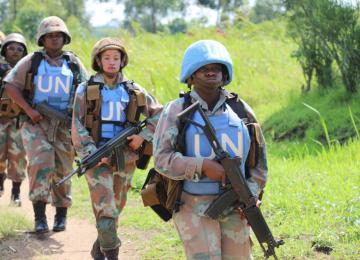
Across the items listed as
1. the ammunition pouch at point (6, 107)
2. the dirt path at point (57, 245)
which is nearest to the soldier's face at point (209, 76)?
the dirt path at point (57, 245)

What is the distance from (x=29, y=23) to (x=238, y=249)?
2537 cm

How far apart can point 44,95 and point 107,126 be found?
1.28 meters

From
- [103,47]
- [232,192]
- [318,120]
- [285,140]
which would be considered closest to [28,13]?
[285,140]

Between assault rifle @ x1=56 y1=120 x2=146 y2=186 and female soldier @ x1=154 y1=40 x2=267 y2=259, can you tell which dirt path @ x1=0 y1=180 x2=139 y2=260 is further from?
female soldier @ x1=154 y1=40 x2=267 y2=259

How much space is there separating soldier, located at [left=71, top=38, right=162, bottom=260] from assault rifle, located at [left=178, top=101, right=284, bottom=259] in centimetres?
166

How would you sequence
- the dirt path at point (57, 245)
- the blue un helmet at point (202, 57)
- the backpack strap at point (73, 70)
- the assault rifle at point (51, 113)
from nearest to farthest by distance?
the blue un helmet at point (202, 57) < the dirt path at point (57, 245) < the assault rifle at point (51, 113) < the backpack strap at point (73, 70)

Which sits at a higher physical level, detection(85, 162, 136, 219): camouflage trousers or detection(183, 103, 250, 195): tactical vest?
detection(183, 103, 250, 195): tactical vest

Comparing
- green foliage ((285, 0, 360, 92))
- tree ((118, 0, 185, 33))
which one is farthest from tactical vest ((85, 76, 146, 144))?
tree ((118, 0, 185, 33))

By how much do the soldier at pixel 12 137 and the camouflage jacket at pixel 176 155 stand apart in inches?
177

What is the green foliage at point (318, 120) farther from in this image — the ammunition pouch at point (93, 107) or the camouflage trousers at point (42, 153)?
the ammunition pouch at point (93, 107)

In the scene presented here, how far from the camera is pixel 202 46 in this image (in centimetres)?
374

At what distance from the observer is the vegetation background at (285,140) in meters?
5.45

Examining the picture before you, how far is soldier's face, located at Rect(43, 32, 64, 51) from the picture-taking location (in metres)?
6.33

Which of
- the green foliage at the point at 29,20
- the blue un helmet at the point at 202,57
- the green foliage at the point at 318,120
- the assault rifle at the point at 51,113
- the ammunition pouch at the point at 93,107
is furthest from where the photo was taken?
the green foliage at the point at 29,20
